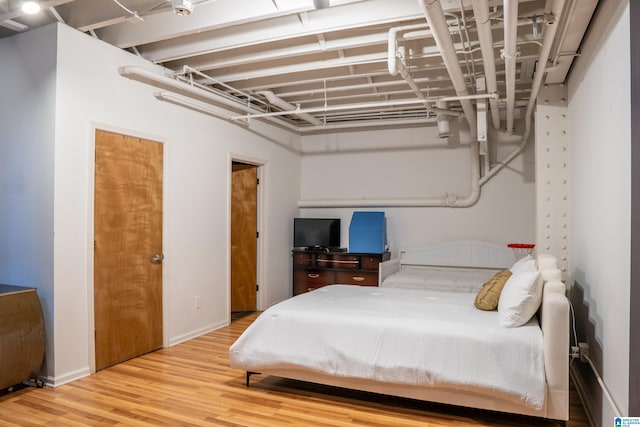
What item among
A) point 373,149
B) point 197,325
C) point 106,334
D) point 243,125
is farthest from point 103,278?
point 373,149

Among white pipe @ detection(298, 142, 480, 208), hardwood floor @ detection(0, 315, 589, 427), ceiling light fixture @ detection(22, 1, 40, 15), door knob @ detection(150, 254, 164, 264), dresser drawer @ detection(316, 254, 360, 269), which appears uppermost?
ceiling light fixture @ detection(22, 1, 40, 15)

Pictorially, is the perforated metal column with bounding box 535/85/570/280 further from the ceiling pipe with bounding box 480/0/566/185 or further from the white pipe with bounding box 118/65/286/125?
the white pipe with bounding box 118/65/286/125

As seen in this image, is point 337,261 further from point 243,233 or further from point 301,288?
point 243,233

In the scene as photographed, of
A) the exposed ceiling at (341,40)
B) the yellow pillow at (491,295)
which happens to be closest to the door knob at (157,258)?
the exposed ceiling at (341,40)

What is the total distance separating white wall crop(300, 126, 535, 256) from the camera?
6.01m

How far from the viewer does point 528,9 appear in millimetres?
3189

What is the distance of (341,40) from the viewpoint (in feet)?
12.4

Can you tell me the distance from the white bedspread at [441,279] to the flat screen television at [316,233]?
1.11 m

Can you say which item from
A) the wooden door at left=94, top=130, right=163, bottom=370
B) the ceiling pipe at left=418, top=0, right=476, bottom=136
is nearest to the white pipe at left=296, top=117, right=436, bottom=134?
the ceiling pipe at left=418, top=0, right=476, bottom=136

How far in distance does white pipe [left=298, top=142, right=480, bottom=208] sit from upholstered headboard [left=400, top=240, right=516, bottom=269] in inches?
21.4

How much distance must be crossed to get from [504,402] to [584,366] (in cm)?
85

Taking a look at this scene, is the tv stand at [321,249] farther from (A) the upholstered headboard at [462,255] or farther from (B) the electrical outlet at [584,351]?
(B) the electrical outlet at [584,351]

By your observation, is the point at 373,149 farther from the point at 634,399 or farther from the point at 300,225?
the point at 634,399

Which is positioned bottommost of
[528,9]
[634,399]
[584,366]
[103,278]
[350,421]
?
[350,421]
